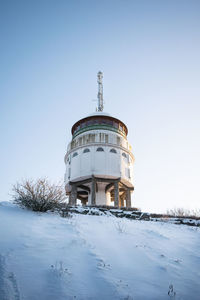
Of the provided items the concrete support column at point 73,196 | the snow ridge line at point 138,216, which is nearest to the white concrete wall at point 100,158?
the concrete support column at point 73,196

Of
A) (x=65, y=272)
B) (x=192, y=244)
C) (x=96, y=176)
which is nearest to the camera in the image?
(x=65, y=272)

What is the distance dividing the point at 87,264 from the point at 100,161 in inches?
606

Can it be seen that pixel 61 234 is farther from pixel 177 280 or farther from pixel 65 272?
pixel 177 280

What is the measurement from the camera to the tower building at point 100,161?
61.3 feet

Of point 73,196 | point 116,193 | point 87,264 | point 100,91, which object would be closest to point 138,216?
point 87,264

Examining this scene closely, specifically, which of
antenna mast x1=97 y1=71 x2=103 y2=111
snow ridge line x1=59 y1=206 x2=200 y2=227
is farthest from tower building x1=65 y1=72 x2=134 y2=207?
snow ridge line x1=59 y1=206 x2=200 y2=227

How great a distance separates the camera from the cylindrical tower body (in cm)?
1869

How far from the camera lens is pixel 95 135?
20.2m

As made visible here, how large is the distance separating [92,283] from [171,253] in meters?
2.51

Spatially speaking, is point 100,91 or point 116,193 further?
point 100,91

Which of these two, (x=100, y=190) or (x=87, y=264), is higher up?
(x=100, y=190)

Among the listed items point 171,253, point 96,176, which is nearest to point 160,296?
point 171,253

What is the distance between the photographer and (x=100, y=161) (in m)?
18.9

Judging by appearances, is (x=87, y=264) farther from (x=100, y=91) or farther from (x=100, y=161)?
(x=100, y=91)
